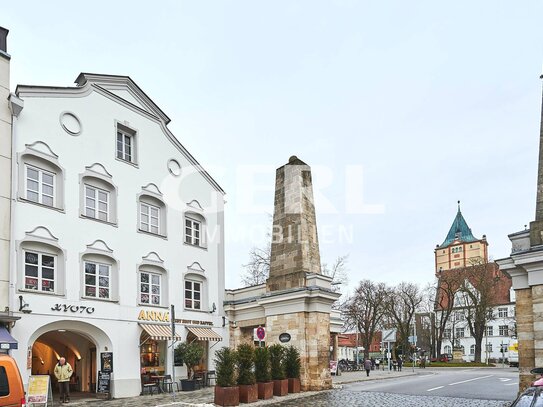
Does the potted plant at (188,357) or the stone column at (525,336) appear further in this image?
the potted plant at (188,357)

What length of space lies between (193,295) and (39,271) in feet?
27.0

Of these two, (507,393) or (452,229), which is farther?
(452,229)

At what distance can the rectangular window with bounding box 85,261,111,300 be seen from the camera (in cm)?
2067

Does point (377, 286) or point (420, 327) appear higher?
point (377, 286)

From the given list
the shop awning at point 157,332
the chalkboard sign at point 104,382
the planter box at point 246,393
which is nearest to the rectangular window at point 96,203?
the shop awning at point 157,332

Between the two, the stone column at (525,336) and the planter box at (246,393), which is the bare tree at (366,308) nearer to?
the planter box at (246,393)

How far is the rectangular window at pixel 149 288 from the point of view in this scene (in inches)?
905

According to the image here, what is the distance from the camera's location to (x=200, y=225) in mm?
27016

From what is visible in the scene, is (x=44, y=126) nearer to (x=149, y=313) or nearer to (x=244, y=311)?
(x=149, y=313)

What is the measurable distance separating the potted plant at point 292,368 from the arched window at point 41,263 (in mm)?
8576

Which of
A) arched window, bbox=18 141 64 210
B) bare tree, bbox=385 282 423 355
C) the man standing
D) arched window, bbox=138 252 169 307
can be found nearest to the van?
the man standing

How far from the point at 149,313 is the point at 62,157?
7200 mm

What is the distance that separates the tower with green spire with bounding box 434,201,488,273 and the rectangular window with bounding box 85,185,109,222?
9655 centimetres

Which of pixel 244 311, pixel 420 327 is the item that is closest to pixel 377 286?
pixel 420 327
